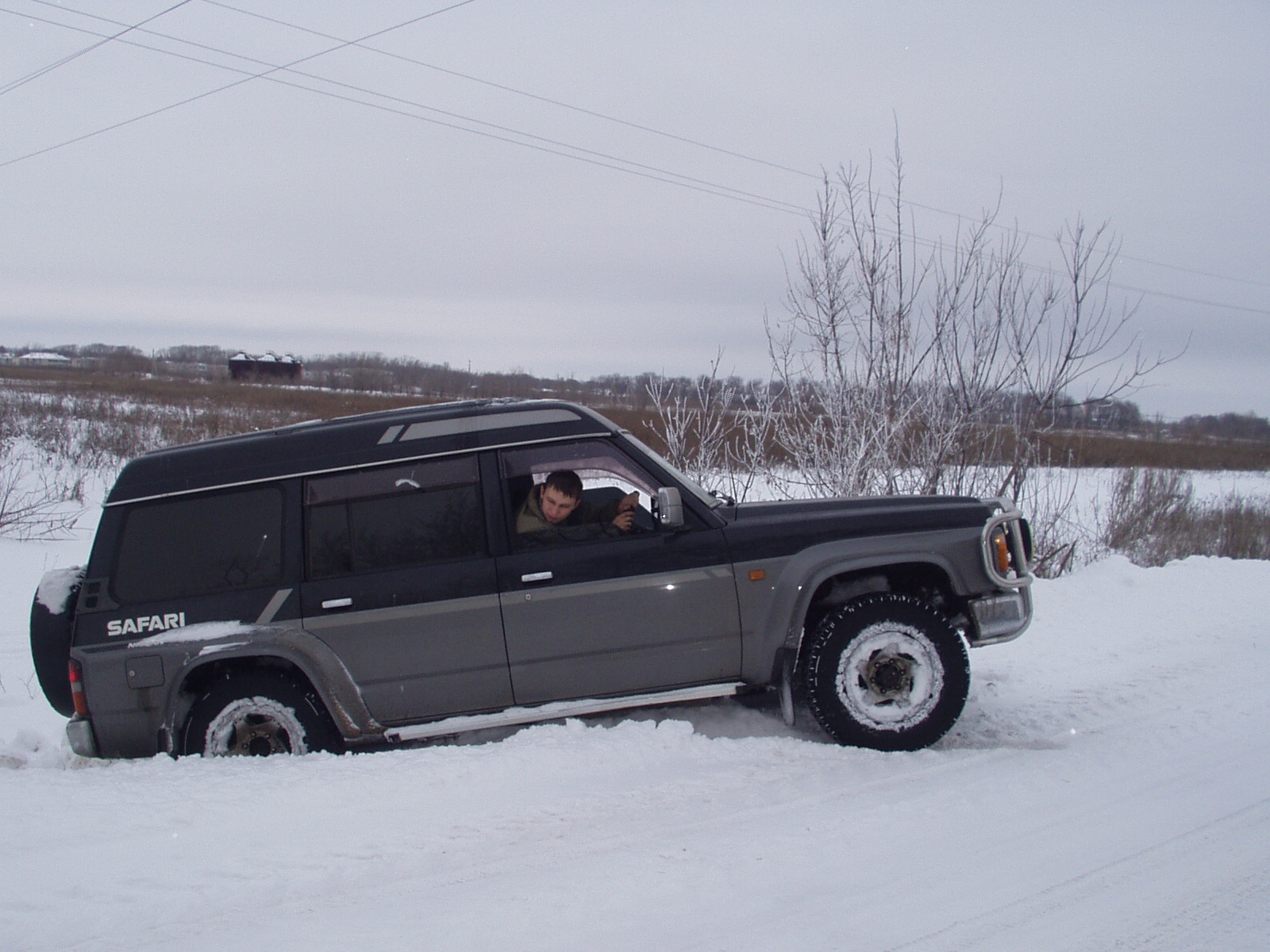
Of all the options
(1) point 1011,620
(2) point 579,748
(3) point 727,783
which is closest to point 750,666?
(3) point 727,783

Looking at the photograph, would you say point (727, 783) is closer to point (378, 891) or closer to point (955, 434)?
point (378, 891)

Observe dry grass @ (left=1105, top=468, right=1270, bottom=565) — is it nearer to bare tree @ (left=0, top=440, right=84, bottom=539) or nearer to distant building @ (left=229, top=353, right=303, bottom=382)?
bare tree @ (left=0, top=440, right=84, bottom=539)

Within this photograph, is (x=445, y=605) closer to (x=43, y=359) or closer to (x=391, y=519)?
(x=391, y=519)

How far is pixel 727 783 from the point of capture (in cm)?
402

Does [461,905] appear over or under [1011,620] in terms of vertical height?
under

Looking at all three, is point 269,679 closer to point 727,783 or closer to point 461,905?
point 461,905

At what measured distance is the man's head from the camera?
455 centimetres

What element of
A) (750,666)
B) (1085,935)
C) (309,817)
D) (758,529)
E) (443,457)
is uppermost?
(443,457)

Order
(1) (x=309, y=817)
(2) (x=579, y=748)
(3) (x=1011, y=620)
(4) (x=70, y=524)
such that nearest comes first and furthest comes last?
(1) (x=309, y=817) → (2) (x=579, y=748) → (3) (x=1011, y=620) → (4) (x=70, y=524)

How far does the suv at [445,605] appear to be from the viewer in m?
4.39

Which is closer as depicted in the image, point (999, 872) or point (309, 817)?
point (999, 872)

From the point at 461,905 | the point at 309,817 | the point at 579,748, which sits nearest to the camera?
the point at 461,905

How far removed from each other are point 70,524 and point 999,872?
15974 millimetres

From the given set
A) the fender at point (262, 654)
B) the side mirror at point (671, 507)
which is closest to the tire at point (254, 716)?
the fender at point (262, 654)
